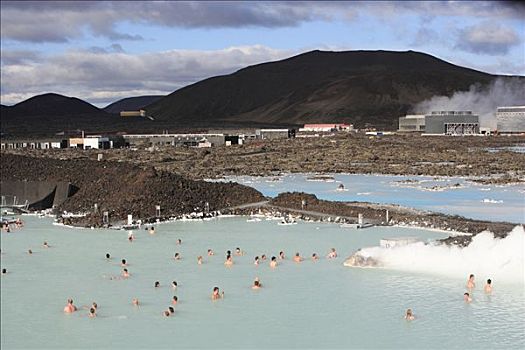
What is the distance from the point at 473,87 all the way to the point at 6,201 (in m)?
171

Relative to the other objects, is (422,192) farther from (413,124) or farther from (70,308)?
(413,124)

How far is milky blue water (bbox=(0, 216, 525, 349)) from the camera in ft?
48.1

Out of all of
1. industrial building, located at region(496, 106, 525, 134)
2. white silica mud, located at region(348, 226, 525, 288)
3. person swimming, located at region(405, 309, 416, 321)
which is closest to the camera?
person swimming, located at region(405, 309, 416, 321)

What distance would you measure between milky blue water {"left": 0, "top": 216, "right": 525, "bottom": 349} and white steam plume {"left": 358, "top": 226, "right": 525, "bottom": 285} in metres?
0.66

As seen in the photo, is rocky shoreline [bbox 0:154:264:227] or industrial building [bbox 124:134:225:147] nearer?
rocky shoreline [bbox 0:154:264:227]

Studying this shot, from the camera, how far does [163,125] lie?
486 ft

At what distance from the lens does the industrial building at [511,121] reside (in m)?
102

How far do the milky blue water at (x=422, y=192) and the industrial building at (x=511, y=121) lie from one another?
57.5 m

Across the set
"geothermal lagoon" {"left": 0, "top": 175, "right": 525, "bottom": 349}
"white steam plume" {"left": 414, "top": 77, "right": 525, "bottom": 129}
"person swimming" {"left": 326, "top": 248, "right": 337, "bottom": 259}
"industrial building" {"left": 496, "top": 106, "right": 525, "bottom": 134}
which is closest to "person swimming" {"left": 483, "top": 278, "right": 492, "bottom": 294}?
"geothermal lagoon" {"left": 0, "top": 175, "right": 525, "bottom": 349}

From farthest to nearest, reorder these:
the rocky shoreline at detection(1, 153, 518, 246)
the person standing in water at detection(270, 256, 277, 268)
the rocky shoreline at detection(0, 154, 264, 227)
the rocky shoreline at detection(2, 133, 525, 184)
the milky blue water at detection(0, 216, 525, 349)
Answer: the rocky shoreline at detection(2, 133, 525, 184) → the rocky shoreline at detection(0, 154, 264, 227) → the rocky shoreline at detection(1, 153, 518, 246) → the person standing in water at detection(270, 256, 277, 268) → the milky blue water at detection(0, 216, 525, 349)

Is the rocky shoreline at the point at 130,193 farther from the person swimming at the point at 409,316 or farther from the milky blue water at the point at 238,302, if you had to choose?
the person swimming at the point at 409,316

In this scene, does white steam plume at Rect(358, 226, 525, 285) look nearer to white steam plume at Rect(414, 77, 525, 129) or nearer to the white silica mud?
the white silica mud

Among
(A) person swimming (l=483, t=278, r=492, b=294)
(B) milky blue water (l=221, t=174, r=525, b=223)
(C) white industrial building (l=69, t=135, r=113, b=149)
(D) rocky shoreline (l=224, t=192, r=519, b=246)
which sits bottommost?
(A) person swimming (l=483, t=278, r=492, b=294)

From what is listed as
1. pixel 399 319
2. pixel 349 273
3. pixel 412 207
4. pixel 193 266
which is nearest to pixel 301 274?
pixel 349 273
